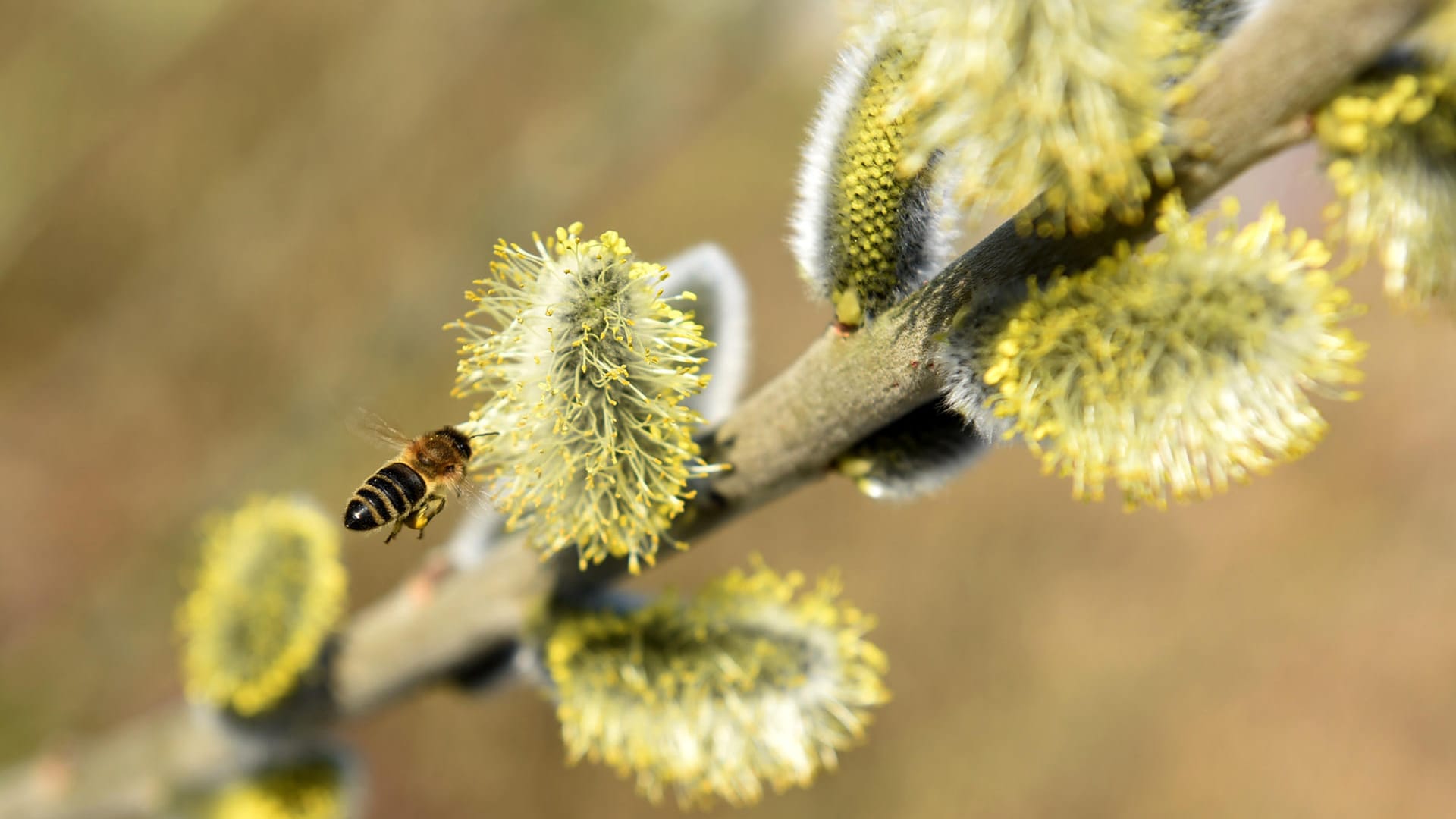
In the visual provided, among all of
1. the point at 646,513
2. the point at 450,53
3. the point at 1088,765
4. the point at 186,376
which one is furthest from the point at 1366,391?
the point at 186,376

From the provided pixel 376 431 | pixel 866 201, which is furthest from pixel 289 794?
pixel 866 201

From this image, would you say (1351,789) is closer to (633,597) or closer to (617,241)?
(633,597)

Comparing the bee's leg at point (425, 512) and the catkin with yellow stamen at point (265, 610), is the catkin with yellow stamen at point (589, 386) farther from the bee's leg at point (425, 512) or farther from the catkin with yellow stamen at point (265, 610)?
the catkin with yellow stamen at point (265, 610)

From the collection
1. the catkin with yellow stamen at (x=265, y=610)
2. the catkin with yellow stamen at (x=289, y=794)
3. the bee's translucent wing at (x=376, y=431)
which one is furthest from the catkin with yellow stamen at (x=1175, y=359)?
the catkin with yellow stamen at (x=289, y=794)

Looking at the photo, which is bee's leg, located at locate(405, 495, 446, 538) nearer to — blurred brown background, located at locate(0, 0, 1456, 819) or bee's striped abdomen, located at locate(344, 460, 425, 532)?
bee's striped abdomen, located at locate(344, 460, 425, 532)

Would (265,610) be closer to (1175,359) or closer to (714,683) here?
(714,683)

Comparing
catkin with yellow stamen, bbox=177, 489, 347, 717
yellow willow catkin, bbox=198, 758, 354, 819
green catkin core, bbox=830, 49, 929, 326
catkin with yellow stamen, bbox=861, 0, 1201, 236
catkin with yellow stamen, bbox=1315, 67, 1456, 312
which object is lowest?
catkin with yellow stamen, bbox=1315, 67, 1456, 312

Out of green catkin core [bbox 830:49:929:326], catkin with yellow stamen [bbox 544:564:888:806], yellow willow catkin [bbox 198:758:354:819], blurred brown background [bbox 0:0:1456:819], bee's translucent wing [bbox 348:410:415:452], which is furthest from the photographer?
blurred brown background [bbox 0:0:1456:819]

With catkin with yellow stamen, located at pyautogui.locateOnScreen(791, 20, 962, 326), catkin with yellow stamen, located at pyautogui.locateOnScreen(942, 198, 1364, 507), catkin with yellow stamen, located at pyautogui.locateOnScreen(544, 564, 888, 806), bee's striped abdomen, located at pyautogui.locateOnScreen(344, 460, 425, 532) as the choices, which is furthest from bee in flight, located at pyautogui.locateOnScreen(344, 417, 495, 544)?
catkin with yellow stamen, located at pyautogui.locateOnScreen(942, 198, 1364, 507)
